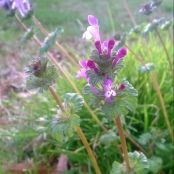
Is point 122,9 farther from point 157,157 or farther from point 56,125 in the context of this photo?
point 56,125

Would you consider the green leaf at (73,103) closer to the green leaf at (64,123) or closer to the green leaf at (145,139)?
the green leaf at (64,123)

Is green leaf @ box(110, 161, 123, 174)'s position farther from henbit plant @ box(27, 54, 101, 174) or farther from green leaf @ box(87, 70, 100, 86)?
green leaf @ box(87, 70, 100, 86)

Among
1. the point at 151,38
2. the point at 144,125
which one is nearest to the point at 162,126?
the point at 144,125

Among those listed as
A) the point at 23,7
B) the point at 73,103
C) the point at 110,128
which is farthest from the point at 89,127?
the point at 73,103

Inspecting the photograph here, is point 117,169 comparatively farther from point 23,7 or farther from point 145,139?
point 23,7

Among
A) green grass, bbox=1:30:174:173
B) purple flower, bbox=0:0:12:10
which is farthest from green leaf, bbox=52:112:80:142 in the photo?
purple flower, bbox=0:0:12:10

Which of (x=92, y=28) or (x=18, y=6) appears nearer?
(x=92, y=28)
